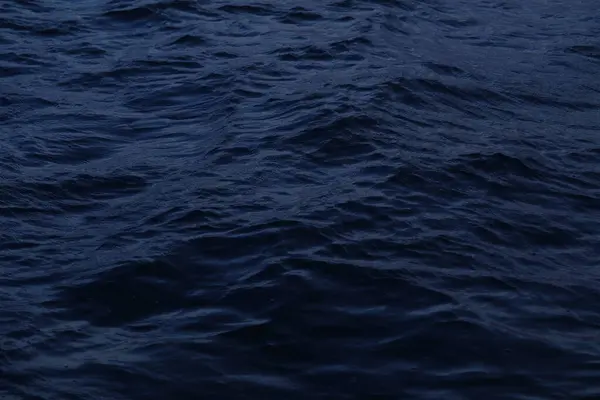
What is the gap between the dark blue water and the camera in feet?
33.7

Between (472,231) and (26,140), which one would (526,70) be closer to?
(472,231)

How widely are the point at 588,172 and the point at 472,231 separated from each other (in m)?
2.59

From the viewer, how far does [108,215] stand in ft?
42.6

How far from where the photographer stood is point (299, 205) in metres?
13.1

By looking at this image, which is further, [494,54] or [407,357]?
[494,54]

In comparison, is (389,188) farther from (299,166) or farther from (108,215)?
(108,215)

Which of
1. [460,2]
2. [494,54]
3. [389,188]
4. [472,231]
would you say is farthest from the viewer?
[460,2]

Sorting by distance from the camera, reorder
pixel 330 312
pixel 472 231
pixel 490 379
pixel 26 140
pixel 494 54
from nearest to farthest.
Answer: pixel 490 379 → pixel 330 312 → pixel 472 231 → pixel 26 140 → pixel 494 54

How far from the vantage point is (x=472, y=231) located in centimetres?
1262

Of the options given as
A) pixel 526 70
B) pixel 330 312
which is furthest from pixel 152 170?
pixel 526 70

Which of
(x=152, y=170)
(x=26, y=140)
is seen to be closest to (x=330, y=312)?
(x=152, y=170)

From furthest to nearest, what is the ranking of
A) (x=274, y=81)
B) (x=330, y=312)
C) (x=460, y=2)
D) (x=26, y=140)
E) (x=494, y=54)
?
(x=460, y=2) < (x=494, y=54) < (x=274, y=81) < (x=26, y=140) < (x=330, y=312)

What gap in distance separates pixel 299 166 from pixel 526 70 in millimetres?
5303

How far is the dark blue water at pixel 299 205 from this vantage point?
10258 millimetres
